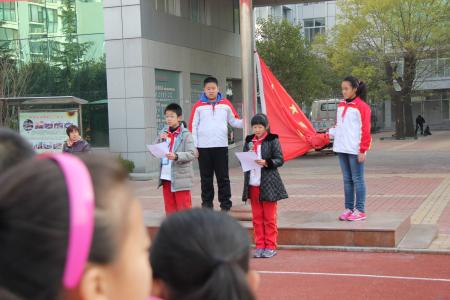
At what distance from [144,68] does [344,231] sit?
1114 cm

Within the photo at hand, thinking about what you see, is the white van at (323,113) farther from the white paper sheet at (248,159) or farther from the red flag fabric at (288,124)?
the white paper sheet at (248,159)

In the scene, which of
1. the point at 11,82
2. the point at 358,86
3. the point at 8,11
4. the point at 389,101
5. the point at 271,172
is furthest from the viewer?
the point at 389,101

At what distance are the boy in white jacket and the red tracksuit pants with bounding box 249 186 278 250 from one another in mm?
1380

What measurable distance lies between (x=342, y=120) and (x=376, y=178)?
8.96 m

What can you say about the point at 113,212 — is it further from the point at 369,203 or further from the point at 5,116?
the point at 5,116

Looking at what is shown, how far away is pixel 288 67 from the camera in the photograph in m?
29.1

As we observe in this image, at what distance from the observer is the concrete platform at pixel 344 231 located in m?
7.55

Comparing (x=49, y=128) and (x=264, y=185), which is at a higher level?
(x=49, y=128)

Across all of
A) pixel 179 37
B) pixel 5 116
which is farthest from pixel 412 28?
pixel 5 116

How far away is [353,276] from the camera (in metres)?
6.41

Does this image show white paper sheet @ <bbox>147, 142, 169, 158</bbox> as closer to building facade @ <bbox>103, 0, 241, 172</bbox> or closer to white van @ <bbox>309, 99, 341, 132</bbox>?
building facade @ <bbox>103, 0, 241, 172</bbox>

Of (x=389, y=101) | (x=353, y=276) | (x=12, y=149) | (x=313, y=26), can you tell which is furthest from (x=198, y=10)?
(x=313, y=26)

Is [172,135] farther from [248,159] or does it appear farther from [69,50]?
[69,50]

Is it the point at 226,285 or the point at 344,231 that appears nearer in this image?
the point at 226,285
